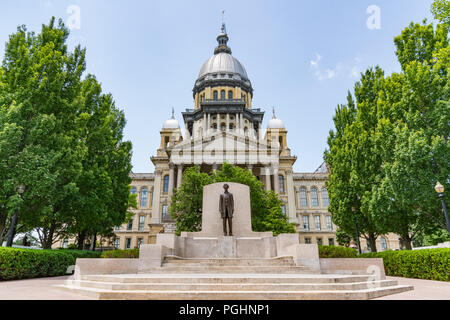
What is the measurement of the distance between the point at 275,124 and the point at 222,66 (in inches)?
724

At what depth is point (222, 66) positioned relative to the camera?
6512cm

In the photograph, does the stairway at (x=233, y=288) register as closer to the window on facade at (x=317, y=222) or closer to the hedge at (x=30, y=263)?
the hedge at (x=30, y=263)

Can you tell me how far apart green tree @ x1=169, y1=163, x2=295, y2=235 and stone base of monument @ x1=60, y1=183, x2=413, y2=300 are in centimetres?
890

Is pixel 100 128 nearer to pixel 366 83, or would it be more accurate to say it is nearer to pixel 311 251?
pixel 311 251

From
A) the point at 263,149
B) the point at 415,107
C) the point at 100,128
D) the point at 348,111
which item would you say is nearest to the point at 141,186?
the point at 263,149

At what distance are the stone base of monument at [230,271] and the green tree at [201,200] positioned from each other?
8898mm

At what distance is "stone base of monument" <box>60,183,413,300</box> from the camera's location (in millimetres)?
5512

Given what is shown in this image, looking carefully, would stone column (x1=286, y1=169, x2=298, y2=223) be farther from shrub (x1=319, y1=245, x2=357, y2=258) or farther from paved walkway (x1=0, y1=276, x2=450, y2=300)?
paved walkway (x1=0, y1=276, x2=450, y2=300)

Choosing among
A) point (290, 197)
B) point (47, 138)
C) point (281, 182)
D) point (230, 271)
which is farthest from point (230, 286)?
point (281, 182)

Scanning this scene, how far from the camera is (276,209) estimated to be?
23.2m

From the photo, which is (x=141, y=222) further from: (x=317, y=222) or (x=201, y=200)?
(x=201, y=200)

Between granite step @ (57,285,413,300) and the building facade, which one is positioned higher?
the building facade

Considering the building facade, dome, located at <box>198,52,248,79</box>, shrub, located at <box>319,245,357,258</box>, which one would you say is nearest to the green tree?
shrub, located at <box>319,245,357,258</box>
